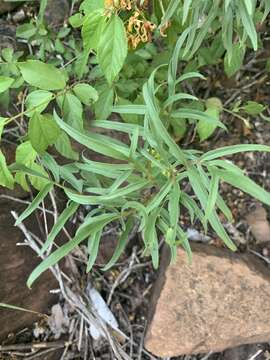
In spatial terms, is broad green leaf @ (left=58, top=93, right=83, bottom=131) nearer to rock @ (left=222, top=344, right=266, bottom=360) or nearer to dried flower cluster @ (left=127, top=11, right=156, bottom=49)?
dried flower cluster @ (left=127, top=11, right=156, bottom=49)

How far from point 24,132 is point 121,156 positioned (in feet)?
1.98

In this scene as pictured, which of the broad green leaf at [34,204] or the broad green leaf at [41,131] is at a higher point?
the broad green leaf at [41,131]

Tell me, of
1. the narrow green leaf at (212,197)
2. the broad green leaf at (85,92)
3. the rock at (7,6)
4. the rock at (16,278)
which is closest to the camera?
the narrow green leaf at (212,197)

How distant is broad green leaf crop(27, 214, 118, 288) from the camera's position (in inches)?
42.3

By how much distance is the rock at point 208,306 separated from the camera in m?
1.60

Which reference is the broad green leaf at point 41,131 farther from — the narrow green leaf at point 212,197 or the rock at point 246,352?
the rock at point 246,352

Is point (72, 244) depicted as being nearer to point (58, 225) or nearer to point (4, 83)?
point (58, 225)

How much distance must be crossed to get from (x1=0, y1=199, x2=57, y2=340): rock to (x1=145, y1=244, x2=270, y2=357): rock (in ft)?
1.21

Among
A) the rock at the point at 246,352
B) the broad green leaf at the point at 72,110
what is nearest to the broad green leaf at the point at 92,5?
the broad green leaf at the point at 72,110

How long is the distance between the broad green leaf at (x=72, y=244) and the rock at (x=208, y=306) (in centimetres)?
53

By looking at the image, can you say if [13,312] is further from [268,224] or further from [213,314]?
[268,224]

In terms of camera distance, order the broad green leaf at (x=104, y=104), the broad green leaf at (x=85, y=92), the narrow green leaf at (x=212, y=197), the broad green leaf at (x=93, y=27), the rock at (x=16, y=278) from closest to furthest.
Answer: the narrow green leaf at (x=212, y=197)
the broad green leaf at (x=93, y=27)
the broad green leaf at (x=85, y=92)
the broad green leaf at (x=104, y=104)
the rock at (x=16, y=278)

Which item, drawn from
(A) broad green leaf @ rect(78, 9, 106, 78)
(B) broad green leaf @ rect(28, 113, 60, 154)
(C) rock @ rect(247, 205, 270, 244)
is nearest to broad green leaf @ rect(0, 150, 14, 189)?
(B) broad green leaf @ rect(28, 113, 60, 154)

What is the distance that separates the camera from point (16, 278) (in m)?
1.59
